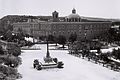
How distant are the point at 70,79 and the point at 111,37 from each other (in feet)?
90.5

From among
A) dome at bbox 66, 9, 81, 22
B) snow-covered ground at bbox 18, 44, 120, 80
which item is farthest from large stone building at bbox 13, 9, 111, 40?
snow-covered ground at bbox 18, 44, 120, 80

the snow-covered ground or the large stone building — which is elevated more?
the large stone building

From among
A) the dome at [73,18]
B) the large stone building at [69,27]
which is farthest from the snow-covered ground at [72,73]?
the dome at [73,18]

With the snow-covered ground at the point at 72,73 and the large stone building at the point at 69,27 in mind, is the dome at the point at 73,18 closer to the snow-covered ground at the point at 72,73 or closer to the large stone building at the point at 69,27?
the large stone building at the point at 69,27

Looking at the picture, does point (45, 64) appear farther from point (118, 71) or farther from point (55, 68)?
point (118, 71)

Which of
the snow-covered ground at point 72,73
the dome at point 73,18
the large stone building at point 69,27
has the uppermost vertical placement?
the dome at point 73,18

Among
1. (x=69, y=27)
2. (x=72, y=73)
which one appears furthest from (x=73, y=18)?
(x=72, y=73)

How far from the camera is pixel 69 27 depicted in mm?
53031

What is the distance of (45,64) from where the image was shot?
19.5m

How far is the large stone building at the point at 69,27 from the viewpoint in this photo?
52.9 metres

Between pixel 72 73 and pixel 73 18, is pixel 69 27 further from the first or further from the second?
pixel 72 73

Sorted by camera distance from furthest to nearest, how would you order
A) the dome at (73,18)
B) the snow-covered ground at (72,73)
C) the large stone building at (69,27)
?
the dome at (73,18) < the large stone building at (69,27) < the snow-covered ground at (72,73)

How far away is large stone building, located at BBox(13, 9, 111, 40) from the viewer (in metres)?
52.9

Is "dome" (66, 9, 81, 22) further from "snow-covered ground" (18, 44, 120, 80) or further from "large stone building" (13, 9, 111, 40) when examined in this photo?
"snow-covered ground" (18, 44, 120, 80)
